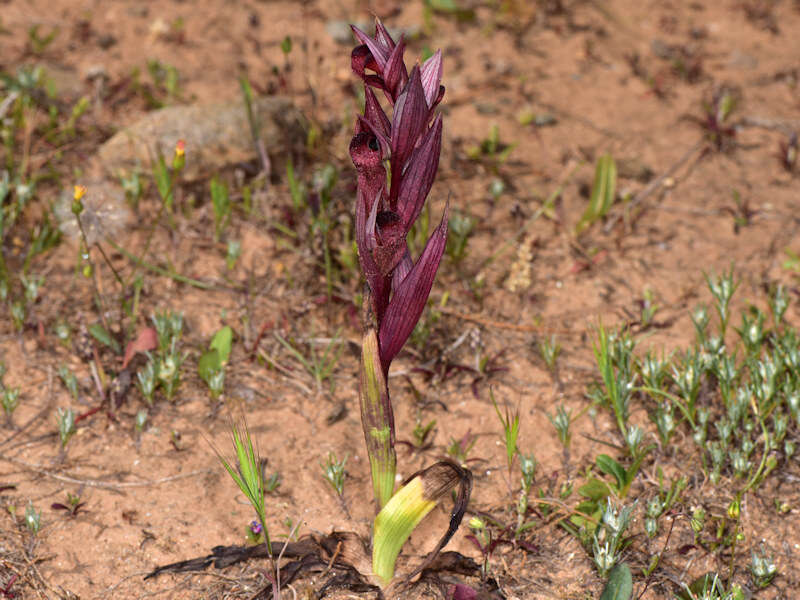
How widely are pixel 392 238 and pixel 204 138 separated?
2329 millimetres

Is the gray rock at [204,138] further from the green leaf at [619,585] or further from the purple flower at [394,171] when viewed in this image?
the green leaf at [619,585]

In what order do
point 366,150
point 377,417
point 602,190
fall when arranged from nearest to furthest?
1. point 366,150
2. point 377,417
3. point 602,190

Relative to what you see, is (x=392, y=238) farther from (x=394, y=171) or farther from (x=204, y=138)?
(x=204, y=138)

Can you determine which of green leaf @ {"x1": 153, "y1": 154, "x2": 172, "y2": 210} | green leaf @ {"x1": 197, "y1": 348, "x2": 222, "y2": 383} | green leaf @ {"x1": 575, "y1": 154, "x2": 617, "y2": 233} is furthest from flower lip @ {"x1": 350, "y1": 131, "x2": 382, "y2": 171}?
green leaf @ {"x1": 575, "y1": 154, "x2": 617, "y2": 233}

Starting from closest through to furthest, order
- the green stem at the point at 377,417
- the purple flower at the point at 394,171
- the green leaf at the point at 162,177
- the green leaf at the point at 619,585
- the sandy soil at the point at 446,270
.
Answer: the purple flower at the point at 394,171
the green stem at the point at 377,417
the green leaf at the point at 619,585
the sandy soil at the point at 446,270
the green leaf at the point at 162,177

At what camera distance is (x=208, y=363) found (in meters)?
3.07

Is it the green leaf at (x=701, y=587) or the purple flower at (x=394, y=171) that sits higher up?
the purple flower at (x=394, y=171)

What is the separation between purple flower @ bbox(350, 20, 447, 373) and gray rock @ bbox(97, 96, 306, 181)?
84.0 inches

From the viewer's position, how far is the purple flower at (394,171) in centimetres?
189

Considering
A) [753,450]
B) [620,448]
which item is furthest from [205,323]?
[753,450]

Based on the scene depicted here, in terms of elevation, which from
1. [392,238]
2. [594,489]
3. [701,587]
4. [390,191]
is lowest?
[701,587]

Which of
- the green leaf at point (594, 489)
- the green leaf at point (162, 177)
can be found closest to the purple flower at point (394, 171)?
the green leaf at point (594, 489)

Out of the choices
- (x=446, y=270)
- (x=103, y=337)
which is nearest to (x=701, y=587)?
(x=446, y=270)

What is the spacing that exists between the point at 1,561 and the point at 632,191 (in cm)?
330
